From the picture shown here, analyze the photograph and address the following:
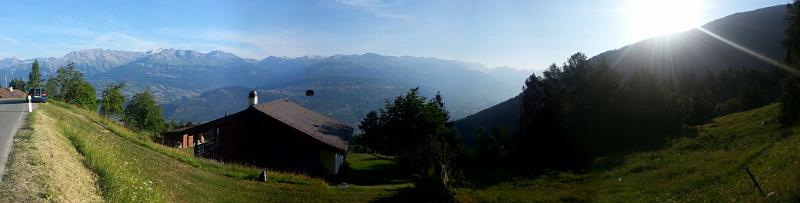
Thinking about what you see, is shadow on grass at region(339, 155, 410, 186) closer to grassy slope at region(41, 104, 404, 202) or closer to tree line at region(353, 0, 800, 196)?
tree line at region(353, 0, 800, 196)

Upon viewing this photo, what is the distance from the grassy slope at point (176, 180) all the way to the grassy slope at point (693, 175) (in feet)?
29.2

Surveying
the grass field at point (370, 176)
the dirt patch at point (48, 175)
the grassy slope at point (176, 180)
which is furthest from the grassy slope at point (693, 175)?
the dirt patch at point (48, 175)

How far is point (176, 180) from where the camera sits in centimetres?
1970

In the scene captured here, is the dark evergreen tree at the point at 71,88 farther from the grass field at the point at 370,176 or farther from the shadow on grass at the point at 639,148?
the shadow on grass at the point at 639,148

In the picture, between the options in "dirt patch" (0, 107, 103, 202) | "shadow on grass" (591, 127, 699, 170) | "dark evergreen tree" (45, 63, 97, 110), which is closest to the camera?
"dirt patch" (0, 107, 103, 202)

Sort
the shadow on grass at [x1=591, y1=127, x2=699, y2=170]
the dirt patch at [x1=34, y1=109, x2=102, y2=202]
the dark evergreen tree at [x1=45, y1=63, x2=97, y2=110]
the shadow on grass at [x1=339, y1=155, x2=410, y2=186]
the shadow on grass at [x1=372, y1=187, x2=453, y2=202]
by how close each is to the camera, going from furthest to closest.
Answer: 1. the dark evergreen tree at [x1=45, y1=63, x2=97, y2=110]
2. the shadow on grass at [x1=591, y1=127, x2=699, y2=170]
3. the shadow on grass at [x1=339, y1=155, x2=410, y2=186]
4. the shadow on grass at [x1=372, y1=187, x2=453, y2=202]
5. the dirt patch at [x1=34, y1=109, x2=102, y2=202]

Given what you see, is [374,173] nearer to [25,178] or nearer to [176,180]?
[176,180]

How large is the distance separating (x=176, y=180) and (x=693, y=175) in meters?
29.3

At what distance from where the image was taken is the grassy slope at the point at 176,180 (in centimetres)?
Answer: 1458

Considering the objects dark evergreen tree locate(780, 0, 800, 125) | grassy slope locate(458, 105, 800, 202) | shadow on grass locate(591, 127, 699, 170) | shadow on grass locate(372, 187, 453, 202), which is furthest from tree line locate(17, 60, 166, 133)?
dark evergreen tree locate(780, 0, 800, 125)

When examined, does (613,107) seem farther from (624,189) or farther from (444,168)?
(444,168)

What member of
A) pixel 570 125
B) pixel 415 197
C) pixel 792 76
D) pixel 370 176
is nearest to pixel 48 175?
pixel 415 197

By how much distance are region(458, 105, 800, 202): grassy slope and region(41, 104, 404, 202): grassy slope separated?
8888 mm

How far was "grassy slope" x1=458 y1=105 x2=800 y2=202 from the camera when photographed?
21.1 m
